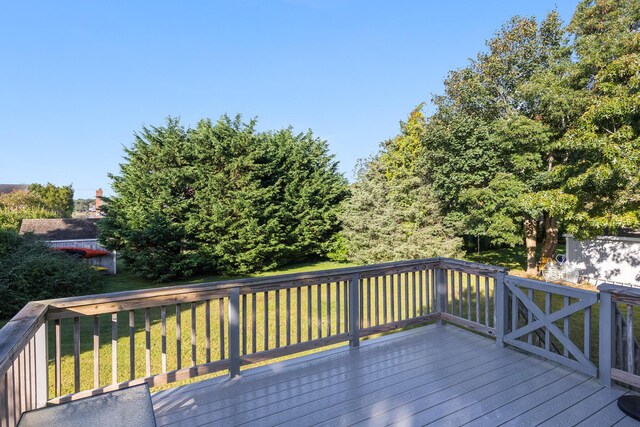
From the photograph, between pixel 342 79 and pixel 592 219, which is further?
pixel 342 79

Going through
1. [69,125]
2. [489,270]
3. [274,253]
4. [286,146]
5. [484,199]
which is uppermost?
[69,125]

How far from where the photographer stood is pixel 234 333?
296cm

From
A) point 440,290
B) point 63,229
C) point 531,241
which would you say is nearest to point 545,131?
point 531,241

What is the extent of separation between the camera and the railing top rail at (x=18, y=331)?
1298mm

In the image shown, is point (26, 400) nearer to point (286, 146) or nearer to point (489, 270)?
point (489, 270)

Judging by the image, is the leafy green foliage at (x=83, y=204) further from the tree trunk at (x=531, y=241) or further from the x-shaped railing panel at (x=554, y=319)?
the x-shaped railing panel at (x=554, y=319)

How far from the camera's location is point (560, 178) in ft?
27.4

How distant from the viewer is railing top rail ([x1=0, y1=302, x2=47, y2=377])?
1298 mm

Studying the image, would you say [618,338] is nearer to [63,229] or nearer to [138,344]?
[138,344]

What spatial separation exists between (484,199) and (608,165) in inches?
136

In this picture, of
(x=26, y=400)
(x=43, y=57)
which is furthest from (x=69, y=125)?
(x=26, y=400)

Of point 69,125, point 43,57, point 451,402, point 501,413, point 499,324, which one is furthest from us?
point 69,125

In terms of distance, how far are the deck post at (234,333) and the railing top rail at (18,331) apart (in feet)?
4.18

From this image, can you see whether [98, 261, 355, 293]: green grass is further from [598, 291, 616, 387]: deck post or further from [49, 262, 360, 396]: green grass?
[598, 291, 616, 387]: deck post
